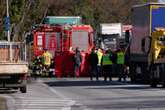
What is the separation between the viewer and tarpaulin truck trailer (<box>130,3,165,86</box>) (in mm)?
32469

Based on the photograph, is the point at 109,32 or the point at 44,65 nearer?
the point at 44,65

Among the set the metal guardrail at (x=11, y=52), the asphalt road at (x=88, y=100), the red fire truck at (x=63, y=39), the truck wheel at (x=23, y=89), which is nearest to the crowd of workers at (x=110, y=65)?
the red fire truck at (x=63, y=39)

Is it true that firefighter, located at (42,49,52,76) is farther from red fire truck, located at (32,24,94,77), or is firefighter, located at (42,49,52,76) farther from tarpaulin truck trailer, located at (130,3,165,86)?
tarpaulin truck trailer, located at (130,3,165,86)

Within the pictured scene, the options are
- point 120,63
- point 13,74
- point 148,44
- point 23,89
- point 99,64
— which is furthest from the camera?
point 99,64

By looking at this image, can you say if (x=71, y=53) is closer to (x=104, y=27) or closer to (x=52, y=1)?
(x=104, y=27)

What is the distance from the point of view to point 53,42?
158 ft

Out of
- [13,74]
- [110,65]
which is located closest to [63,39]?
[110,65]

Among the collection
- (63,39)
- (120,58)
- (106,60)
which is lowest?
(106,60)

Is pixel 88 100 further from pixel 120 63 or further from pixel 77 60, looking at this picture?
pixel 77 60

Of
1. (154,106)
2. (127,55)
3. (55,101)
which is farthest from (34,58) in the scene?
(154,106)

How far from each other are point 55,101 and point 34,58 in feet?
73.6

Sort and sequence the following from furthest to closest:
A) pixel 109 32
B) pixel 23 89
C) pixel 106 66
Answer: pixel 109 32 → pixel 106 66 → pixel 23 89

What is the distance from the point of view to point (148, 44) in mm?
33188

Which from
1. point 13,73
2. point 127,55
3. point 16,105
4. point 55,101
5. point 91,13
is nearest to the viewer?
point 16,105
